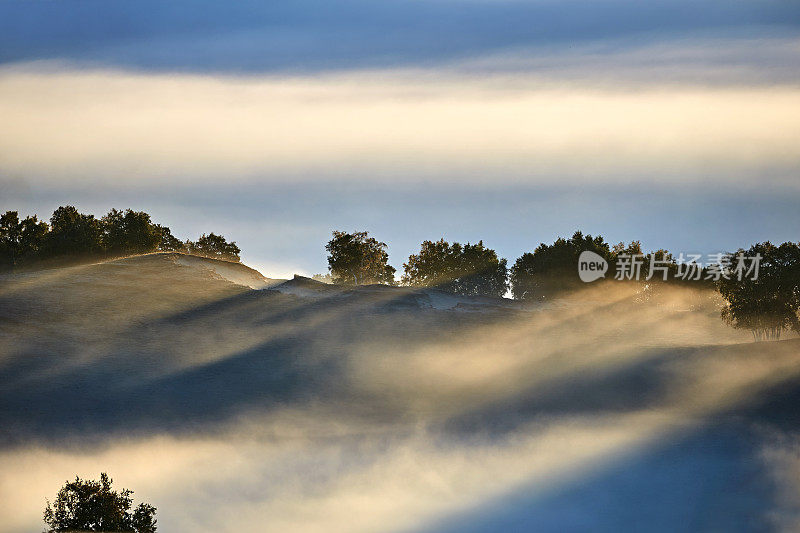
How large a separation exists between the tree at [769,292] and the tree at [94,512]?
3114 inches

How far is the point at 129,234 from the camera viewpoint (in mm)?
151875

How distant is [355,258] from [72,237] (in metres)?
45.7

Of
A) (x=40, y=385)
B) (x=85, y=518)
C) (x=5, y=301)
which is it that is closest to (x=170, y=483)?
(x=85, y=518)

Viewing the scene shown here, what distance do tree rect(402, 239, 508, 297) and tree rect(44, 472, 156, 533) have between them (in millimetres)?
118393

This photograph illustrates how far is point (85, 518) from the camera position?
5306cm

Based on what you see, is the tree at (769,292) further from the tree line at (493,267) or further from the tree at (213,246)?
the tree at (213,246)

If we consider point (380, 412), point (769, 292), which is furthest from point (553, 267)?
point (380, 412)

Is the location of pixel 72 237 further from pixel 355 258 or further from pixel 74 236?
pixel 355 258

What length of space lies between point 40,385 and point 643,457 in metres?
51.0

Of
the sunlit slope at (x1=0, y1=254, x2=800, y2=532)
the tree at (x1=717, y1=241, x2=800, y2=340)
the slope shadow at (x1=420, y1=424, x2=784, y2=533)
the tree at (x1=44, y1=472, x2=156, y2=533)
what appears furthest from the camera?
the tree at (x1=717, y1=241, x2=800, y2=340)

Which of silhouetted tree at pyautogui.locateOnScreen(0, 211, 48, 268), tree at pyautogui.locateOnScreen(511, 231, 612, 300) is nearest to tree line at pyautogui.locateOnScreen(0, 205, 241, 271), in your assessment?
silhouetted tree at pyautogui.locateOnScreen(0, 211, 48, 268)

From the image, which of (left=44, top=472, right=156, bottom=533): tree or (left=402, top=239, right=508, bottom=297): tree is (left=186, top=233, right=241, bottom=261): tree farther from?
(left=44, top=472, right=156, bottom=533): tree

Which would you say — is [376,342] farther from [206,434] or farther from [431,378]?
[206,434]

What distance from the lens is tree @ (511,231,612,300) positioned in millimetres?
159375
